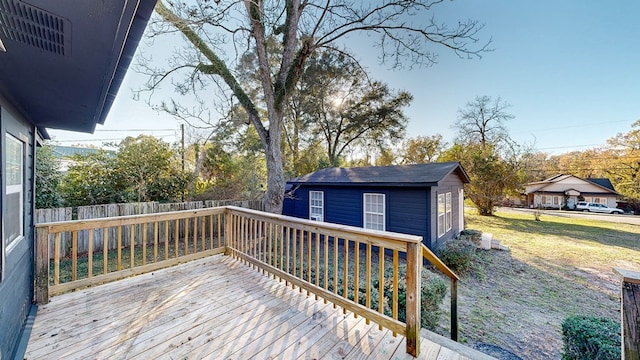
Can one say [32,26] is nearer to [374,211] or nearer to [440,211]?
[374,211]

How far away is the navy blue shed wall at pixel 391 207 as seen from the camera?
666 cm

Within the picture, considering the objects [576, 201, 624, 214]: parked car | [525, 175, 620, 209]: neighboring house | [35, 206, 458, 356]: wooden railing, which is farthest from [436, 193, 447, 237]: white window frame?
[576, 201, 624, 214]: parked car

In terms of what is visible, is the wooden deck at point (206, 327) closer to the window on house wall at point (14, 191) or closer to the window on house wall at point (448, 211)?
the window on house wall at point (14, 191)

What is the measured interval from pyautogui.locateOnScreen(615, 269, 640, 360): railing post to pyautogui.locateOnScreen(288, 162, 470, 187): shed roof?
5053 mm

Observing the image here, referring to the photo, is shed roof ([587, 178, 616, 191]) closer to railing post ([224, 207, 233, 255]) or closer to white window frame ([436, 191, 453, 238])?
white window frame ([436, 191, 453, 238])

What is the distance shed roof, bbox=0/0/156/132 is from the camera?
96cm

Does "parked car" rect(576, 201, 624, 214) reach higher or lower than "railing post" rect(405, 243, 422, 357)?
lower

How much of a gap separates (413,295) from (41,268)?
397cm

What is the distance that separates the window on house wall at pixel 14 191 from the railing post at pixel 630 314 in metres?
4.13

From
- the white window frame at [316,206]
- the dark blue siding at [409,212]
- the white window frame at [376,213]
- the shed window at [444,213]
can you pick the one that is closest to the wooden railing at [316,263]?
the dark blue siding at [409,212]

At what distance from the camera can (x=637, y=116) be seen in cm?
1862

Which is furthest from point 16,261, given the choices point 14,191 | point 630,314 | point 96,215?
point 96,215

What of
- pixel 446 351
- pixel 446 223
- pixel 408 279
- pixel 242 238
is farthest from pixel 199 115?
pixel 446 223

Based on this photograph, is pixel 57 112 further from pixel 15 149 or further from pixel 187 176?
pixel 187 176
